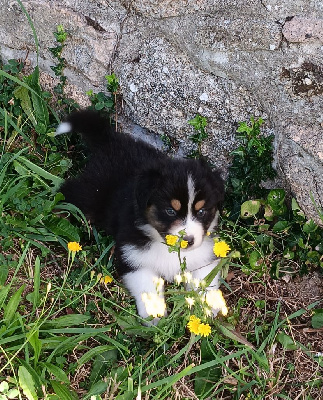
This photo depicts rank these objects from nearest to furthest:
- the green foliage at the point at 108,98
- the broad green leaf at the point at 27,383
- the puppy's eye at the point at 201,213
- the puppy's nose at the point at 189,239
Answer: the broad green leaf at the point at 27,383
the puppy's nose at the point at 189,239
the puppy's eye at the point at 201,213
the green foliage at the point at 108,98

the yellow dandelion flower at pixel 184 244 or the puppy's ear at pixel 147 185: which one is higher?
the puppy's ear at pixel 147 185

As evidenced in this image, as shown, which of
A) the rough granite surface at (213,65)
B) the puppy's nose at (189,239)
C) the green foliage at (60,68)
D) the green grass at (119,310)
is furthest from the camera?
the green foliage at (60,68)

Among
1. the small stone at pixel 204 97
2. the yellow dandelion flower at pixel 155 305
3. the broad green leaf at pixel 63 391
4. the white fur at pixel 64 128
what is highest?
the small stone at pixel 204 97

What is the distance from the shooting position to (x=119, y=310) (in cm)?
346

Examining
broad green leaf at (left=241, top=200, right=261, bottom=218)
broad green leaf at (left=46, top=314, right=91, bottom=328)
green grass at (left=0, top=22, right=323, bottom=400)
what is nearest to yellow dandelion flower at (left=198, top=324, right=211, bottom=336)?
green grass at (left=0, top=22, right=323, bottom=400)

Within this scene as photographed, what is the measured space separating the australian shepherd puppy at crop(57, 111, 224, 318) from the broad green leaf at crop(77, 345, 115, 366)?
36cm

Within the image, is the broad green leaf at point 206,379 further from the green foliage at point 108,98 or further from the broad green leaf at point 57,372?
the green foliage at point 108,98

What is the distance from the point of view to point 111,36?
4.02 m

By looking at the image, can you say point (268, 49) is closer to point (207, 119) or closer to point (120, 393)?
point (207, 119)

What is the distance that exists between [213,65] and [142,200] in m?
0.99

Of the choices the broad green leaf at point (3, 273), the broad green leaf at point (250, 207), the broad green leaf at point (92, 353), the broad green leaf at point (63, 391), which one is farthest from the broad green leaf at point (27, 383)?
the broad green leaf at point (250, 207)

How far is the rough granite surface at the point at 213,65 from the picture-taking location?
11.3 ft

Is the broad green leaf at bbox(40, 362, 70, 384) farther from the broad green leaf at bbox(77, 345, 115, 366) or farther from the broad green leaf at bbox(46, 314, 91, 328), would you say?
the broad green leaf at bbox(46, 314, 91, 328)

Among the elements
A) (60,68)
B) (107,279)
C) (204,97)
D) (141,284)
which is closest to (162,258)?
(141,284)
